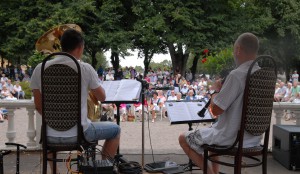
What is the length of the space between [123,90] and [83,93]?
103 cm

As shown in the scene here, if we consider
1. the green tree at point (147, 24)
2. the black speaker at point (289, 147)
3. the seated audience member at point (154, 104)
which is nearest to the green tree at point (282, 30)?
the green tree at point (147, 24)

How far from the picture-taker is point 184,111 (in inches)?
190

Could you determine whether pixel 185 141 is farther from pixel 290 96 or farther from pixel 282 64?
pixel 282 64

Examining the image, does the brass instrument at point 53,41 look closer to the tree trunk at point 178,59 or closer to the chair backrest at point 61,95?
the chair backrest at point 61,95

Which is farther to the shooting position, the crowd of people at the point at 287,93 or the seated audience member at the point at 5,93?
the seated audience member at the point at 5,93

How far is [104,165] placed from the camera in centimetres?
364

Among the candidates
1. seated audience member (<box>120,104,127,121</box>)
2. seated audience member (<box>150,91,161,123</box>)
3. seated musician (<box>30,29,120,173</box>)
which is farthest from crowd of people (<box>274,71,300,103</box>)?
seated musician (<box>30,29,120,173</box>)

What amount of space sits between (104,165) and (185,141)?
39.5 inches

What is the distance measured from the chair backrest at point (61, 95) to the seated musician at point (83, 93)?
105mm

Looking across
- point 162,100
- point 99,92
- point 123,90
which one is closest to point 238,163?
point 99,92

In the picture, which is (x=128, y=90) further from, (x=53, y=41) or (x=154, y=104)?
(x=154, y=104)

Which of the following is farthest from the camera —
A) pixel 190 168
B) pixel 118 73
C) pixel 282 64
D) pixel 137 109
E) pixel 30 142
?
pixel 282 64

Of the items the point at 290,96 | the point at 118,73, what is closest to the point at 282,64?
the point at 118,73

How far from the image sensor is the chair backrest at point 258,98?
3521 mm
